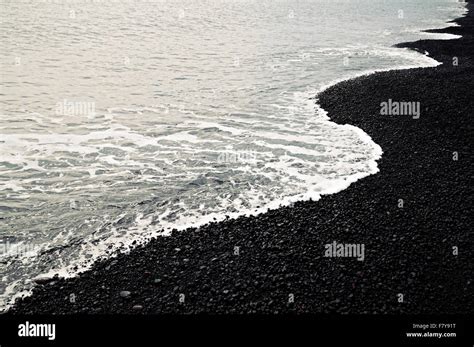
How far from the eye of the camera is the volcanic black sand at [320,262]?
9625 mm

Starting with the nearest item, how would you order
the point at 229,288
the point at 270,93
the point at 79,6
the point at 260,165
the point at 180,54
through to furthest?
the point at 229,288
the point at 260,165
the point at 270,93
the point at 180,54
the point at 79,6

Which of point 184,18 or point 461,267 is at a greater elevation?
point 184,18

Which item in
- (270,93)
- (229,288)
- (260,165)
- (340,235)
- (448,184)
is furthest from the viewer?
(270,93)

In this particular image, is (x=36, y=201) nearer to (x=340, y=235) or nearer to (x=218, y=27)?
(x=340, y=235)

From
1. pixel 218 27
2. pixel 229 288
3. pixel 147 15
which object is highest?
pixel 147 15

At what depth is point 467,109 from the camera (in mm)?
21172

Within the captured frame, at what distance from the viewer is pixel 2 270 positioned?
1109cm

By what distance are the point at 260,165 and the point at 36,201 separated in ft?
30.5

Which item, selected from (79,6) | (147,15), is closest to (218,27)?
(147,15)

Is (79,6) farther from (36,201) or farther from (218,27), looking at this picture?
(36,201)

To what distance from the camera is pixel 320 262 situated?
1091 cm

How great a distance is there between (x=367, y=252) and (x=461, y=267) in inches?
93.6

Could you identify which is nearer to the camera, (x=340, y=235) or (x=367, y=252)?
(x=367, y=252)

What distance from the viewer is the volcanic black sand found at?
9.62 metres
